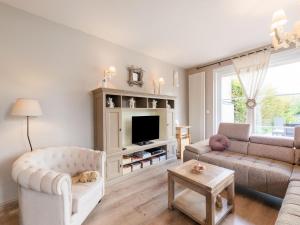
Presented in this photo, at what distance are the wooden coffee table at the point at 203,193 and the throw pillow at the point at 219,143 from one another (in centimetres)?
98

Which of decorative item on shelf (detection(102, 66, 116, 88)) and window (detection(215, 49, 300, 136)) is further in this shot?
window (detection(215, 49, 300, 136))

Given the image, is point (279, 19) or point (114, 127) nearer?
point (279, 19)

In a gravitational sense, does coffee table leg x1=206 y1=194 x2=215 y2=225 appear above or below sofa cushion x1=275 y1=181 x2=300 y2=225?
below

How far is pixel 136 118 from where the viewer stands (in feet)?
10.7

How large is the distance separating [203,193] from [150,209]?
77cm

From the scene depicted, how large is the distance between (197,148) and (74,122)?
7.49ft

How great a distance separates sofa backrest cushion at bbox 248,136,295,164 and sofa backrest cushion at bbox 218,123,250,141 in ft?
0.44

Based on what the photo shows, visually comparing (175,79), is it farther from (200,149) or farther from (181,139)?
(200,149)

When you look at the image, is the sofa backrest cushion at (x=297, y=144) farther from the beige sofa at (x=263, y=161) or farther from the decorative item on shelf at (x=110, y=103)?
the decorative item on shelf at (x=110, y=103)

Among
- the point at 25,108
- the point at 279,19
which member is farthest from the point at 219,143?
the point at 25,108

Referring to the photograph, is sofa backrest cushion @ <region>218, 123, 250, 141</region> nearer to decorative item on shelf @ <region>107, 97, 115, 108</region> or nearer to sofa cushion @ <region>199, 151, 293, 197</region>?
sofa cushion @ <region>199, 151, 293, 197</region>

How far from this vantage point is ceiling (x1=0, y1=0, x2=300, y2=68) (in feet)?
6.81

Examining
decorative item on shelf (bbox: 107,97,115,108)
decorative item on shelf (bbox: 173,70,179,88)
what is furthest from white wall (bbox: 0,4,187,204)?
decorative item on shelf (bbox: 173,70,179,88)

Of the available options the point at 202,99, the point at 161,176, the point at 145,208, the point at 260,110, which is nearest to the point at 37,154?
the point at 145,208
